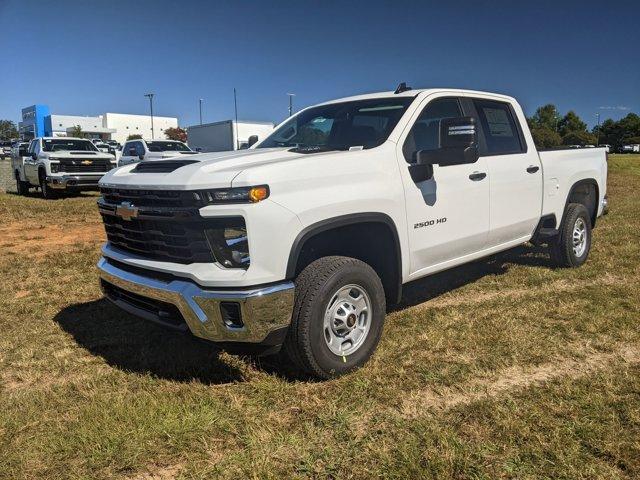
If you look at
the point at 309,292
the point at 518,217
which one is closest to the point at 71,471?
the point at 309,292

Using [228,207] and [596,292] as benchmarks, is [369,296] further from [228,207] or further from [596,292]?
[596,292]

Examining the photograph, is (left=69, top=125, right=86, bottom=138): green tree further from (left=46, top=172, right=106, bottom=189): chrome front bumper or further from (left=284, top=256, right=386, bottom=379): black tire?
(left=284, top=256, right=386, bottom=379): black tire

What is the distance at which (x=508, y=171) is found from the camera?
16.0 feet

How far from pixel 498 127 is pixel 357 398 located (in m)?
3.19

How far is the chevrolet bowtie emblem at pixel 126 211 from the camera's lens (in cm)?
337

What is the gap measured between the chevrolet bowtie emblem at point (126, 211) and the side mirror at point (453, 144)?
2021 mm

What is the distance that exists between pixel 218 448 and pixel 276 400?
0.56m

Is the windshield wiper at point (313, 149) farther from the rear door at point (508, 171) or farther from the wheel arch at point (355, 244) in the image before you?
the rear door at point (508, 171)

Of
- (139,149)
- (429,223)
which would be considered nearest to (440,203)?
(429,223)

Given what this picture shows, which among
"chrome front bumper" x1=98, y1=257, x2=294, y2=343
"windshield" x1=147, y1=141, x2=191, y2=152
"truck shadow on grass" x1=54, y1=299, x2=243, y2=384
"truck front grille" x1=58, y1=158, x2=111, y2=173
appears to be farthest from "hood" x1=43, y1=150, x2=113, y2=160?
"chrome front bumper" x1=98, y1=257, x2=294, y2=343

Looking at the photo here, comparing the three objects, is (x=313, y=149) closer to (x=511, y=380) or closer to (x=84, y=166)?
(x=511, y=380)

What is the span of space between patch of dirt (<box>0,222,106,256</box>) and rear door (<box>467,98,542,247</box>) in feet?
20.4

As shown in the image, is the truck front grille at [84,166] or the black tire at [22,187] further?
the black tire at [22,187]

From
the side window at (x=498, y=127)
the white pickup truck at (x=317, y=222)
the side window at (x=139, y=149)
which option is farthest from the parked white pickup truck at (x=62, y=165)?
the side window at (x=498, y=127)
